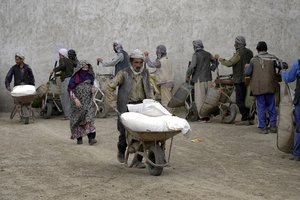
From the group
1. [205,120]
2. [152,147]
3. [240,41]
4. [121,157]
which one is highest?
[240,41]

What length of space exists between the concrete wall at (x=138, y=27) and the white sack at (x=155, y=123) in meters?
8.68

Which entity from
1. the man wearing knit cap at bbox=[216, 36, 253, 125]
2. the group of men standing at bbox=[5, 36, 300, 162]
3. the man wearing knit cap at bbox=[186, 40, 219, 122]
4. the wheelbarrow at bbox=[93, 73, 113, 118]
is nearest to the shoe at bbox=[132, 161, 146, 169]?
the group of men standing at bbox=[5, 36, 300, 162]

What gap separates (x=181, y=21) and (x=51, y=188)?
10254 mm

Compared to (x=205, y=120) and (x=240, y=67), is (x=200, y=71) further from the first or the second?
(x=240, y=67)

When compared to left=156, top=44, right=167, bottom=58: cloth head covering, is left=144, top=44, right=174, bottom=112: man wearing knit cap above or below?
below

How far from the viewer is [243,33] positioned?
54.3 feet

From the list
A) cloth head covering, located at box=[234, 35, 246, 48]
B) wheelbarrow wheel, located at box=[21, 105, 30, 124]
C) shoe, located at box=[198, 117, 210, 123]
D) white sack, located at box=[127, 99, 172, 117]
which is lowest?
shoe, located at box=[198, 117, 210, 123]

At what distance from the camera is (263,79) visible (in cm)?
1222

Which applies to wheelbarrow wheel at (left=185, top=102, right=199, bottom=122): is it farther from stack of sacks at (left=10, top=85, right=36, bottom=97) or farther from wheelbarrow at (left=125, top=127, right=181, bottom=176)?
wheelbarrow at (left=125, top=127, right=181, bottom=176)

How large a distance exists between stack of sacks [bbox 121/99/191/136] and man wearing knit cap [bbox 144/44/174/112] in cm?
733

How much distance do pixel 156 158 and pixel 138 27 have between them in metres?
9.73

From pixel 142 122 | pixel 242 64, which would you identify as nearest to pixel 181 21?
pixel 242 64

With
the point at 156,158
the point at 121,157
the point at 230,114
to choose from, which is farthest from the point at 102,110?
the point at 156,158

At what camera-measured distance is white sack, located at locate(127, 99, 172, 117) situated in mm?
8211
